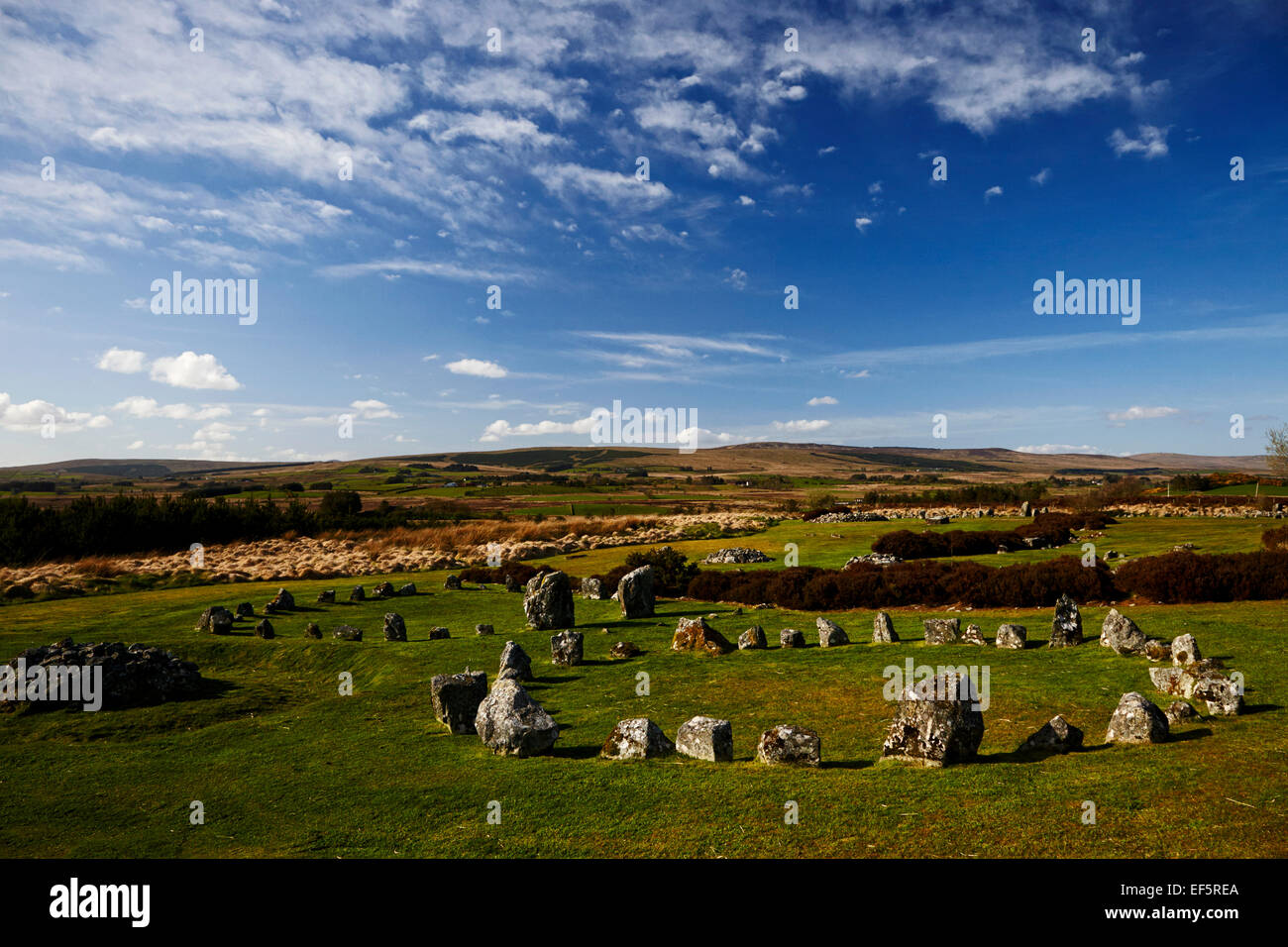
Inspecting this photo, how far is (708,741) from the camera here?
9719mm

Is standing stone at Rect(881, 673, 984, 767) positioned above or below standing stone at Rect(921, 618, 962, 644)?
above

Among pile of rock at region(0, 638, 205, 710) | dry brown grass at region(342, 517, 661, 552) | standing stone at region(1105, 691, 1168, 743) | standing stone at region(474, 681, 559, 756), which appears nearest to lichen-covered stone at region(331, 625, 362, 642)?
pile of rock at region(0, 638, 205, 710)

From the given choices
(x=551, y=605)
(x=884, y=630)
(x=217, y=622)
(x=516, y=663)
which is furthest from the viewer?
(x=217, y=622)

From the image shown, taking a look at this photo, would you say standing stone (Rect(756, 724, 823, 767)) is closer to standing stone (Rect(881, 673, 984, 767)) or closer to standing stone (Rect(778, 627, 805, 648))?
standing stone (Rect(881, 673, 984, 767))

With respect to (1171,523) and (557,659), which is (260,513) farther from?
(1171,523)

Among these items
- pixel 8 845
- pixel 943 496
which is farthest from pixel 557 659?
pixel 943 496

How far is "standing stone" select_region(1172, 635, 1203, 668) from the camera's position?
12500mm

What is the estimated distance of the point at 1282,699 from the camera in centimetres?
1064

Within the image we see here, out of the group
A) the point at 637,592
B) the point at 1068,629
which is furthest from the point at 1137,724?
the point at 637,592

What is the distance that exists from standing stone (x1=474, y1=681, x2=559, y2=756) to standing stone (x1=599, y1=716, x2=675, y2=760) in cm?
105

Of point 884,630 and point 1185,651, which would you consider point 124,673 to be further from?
point 1185,651

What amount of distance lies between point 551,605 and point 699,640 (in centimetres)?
599
